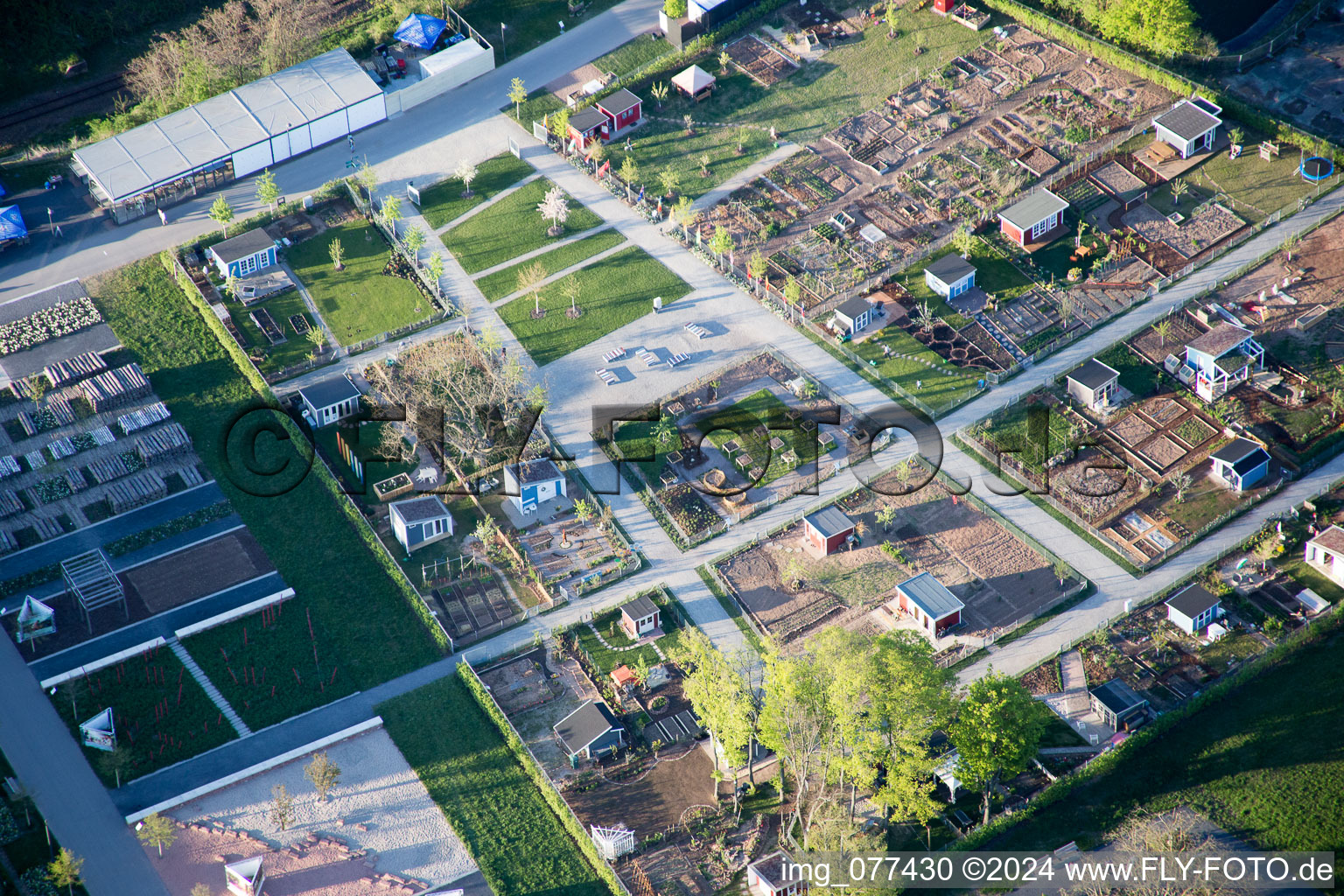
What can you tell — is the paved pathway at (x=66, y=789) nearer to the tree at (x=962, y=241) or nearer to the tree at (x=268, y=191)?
the tree at (x=268, y=191)

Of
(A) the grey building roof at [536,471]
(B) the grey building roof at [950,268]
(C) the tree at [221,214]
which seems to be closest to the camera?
(A) the grey building roof at [536,471]

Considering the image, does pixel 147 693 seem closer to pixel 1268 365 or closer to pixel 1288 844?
pixel 1288 844

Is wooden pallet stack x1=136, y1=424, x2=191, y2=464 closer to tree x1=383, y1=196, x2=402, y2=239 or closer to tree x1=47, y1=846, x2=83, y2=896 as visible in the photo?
tree x1=383, y1=196, x2=402, y2=239

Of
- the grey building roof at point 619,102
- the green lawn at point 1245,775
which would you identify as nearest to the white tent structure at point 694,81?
the grey building roof at point 619,102

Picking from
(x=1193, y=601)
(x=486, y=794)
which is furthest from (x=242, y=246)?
(x=1193, y=601)

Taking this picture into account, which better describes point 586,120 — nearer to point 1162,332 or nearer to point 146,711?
point 1162,332

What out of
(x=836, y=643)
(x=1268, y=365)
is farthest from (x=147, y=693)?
(x=1268, y=365)

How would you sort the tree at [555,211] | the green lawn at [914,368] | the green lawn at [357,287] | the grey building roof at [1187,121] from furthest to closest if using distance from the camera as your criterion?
the grey building roof at [1187,121], the tree at [555,211], the green lawn at [357,287], the green lawn at [914,368]

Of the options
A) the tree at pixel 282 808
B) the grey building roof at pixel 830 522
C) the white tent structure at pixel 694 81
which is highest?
the white tent structure at pixel 694 81
